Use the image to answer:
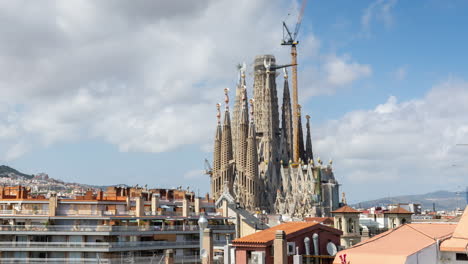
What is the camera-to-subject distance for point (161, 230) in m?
50.0

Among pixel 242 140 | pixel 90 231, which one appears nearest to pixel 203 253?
pixel 90 231

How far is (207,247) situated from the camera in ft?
106

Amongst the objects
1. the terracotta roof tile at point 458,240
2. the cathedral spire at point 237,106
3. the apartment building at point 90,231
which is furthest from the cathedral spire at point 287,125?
the terracotta roof tile at point 458,240

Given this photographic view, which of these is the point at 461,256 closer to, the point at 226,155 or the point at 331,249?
the point at 331,249

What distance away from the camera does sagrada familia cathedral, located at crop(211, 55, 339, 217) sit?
119 m

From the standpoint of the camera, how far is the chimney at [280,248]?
104 feet

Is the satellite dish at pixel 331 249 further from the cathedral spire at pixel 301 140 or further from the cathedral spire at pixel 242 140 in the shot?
the cathedral spire at pixel 301 140

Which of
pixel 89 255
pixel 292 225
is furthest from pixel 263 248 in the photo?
pixel 89 255

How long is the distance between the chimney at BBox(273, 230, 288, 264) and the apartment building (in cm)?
1730

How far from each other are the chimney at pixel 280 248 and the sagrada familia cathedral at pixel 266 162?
7682 centimetres

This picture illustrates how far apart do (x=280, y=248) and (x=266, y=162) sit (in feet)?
315

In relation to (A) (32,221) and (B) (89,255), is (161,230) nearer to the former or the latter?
(B) (89,255)

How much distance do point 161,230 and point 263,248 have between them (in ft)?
57.0

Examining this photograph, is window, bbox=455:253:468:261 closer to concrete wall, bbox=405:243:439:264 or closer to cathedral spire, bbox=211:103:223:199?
concrete wall, bbox=405:243:439:264
